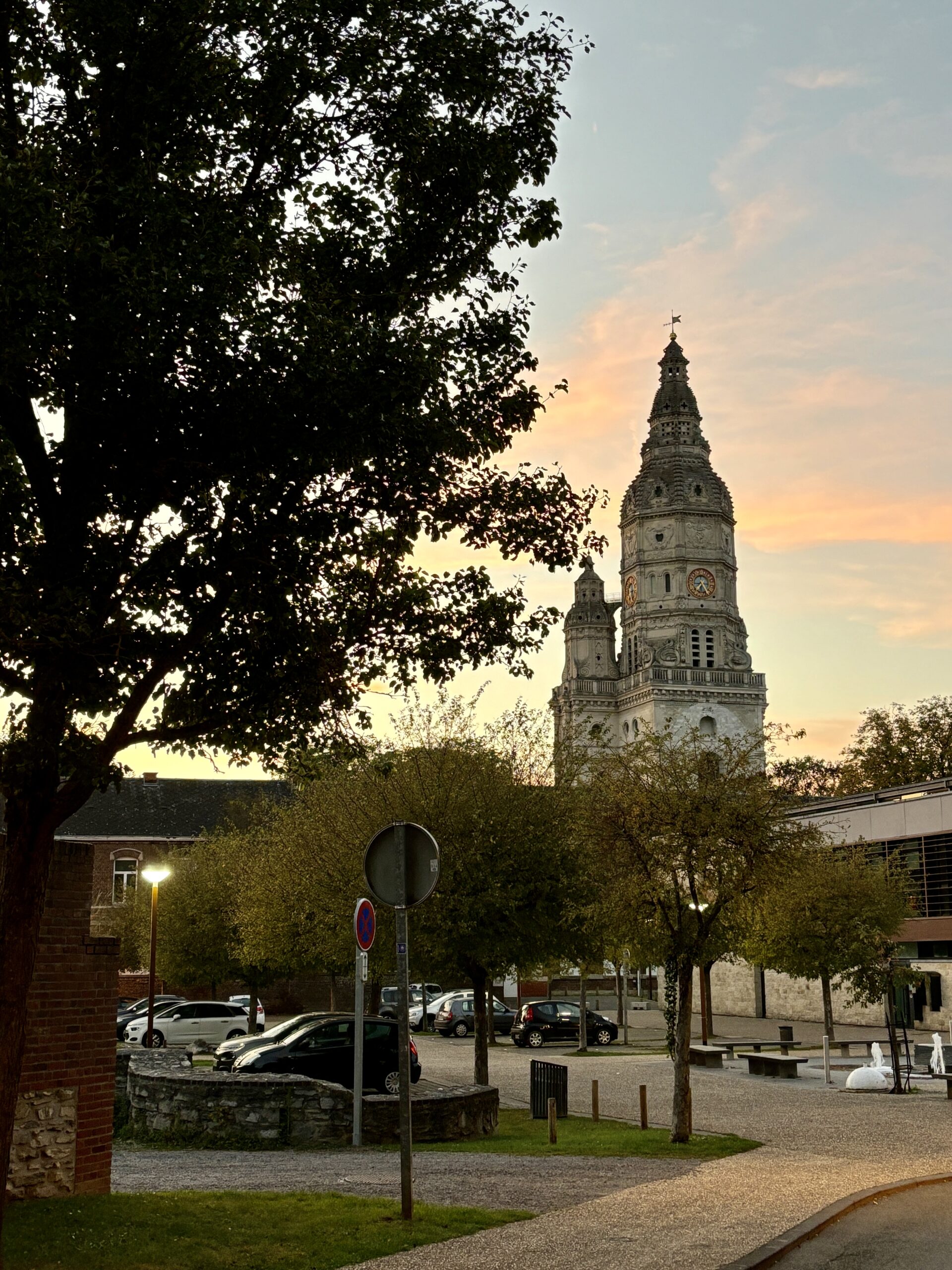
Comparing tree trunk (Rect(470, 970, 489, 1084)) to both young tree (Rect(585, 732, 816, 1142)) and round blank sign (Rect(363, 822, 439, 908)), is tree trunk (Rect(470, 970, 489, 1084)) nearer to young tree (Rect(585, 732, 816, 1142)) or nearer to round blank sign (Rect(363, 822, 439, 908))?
young tree (Rect(585, 732, 816, 1142))

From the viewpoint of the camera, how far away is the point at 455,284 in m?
10.3

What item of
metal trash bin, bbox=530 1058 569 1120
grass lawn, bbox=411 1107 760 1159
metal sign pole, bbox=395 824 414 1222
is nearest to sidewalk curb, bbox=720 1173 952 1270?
metal sign pole, bbox=395 824 414 1222

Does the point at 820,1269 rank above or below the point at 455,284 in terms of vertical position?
below

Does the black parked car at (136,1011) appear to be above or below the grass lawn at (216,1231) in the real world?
below

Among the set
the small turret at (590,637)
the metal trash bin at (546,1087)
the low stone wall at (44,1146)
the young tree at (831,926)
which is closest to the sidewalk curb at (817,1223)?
the low stone wall at (44,1146)

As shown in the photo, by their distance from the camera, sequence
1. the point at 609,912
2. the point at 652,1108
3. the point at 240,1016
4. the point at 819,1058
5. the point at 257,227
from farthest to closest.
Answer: the point at 240,1016 → the point at 819,1058 → the point at 652,1108 → the point at 609,912 → the point at 257,227

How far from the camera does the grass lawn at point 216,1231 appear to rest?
8602mm

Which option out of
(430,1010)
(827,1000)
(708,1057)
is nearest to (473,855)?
(708,1057)

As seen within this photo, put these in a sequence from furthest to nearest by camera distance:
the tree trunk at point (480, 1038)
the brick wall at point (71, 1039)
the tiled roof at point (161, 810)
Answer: the tiled roof at point (161, 810) < the tree trunk at point (480, 1038) < the brick wall at point (71, 1039)

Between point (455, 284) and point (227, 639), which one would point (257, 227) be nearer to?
point (455, 284)

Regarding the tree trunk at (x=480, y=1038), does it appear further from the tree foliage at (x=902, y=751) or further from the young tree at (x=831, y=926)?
the tree foliage at (x=902, y=751)

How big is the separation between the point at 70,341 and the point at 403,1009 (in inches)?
227

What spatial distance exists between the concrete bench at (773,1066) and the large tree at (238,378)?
2241cm

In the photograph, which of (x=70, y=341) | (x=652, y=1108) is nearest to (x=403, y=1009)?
(x=70, y=341)
